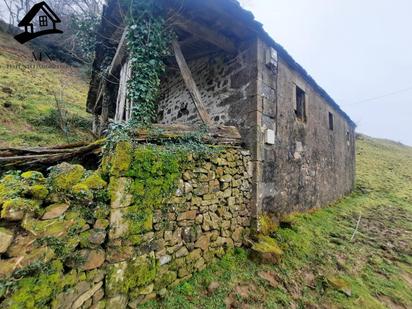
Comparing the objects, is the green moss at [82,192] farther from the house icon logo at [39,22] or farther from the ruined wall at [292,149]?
the house icon logo at [39,22]

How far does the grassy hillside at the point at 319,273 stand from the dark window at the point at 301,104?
117 inches

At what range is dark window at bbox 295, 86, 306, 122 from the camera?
6.75 m

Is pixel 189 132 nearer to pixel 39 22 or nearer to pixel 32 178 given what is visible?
pixel 32 178

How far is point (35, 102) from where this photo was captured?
474 inches

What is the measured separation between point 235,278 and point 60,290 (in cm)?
240

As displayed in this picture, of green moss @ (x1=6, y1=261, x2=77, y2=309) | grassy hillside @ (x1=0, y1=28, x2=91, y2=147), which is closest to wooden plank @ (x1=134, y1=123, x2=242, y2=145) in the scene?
green moss @ (x1=6, y1=261, x2=77, y2=309)

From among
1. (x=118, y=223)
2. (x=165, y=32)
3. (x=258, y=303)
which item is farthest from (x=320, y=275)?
(x=165, y=32)

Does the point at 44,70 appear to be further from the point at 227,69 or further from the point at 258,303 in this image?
the point at 258,303

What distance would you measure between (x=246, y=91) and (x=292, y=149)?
2210 mm

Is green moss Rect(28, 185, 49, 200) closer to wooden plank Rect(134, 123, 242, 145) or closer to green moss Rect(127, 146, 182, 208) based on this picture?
green moss Rect(127, 146, 182, 208)

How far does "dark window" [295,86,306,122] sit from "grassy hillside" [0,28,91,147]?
8544 millimetres

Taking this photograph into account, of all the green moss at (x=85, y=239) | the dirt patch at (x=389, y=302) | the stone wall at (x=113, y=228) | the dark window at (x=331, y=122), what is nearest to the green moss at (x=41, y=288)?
the stone wall at (x=113, y=228)

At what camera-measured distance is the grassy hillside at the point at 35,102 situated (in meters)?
8.81

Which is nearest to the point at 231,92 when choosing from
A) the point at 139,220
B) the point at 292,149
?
the point at 292,149
